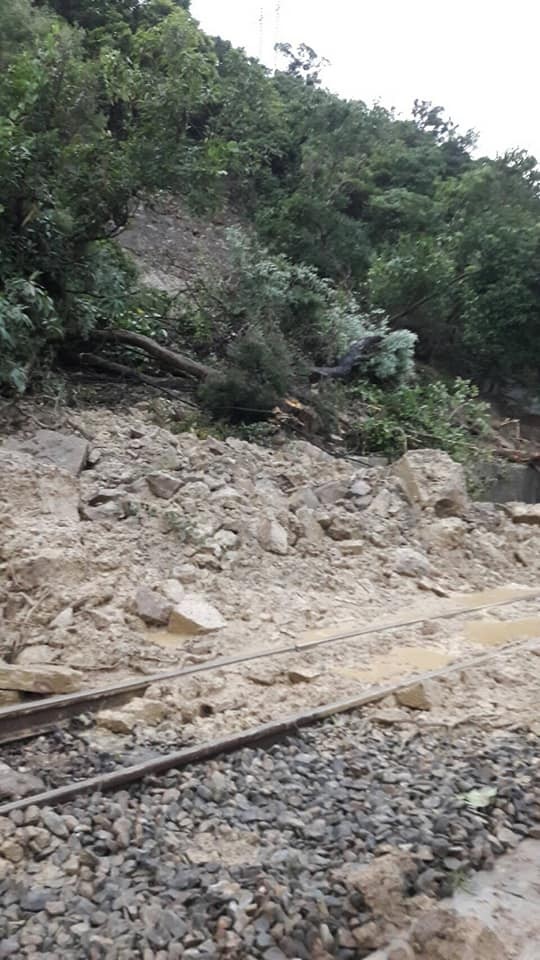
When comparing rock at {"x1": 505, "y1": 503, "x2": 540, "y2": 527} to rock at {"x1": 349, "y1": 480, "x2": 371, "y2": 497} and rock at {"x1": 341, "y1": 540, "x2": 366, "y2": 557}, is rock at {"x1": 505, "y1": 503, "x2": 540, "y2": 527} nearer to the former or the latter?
rock at {"x1": 349, "y1": 480, "x2": 371, "y2": 497}

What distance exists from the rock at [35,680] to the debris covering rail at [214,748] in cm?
118

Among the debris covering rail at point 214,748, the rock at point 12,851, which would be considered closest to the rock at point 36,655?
the debris covering rail at point 214,748

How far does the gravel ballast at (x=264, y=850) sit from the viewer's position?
3.07m

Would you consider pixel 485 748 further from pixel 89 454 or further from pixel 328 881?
pixel 89 454

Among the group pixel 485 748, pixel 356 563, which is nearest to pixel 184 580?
pixel 356 563

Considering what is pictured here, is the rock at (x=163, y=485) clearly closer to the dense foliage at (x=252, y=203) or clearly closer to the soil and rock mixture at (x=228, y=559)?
the soil and rock mixture at (x=228, y=559)

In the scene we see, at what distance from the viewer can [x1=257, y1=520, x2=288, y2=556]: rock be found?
30.5ft

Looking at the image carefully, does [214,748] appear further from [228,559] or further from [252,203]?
[252,203]

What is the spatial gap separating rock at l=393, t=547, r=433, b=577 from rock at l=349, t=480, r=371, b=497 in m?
1.28

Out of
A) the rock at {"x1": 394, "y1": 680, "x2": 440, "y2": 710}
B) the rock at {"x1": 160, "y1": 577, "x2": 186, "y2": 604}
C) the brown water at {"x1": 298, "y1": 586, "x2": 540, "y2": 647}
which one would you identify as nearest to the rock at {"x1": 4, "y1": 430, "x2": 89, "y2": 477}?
the rock at {"x1": 160, "y1": 577, "x2": 186, "y2": 604}

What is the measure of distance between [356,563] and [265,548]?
A: 1.28 m

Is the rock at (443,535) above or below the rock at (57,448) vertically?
below

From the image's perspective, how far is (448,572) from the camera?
1066 cm

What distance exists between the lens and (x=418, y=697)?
18.9 feet
